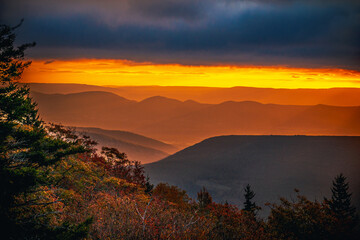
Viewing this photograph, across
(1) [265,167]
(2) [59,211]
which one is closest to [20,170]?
(2) [59,211]

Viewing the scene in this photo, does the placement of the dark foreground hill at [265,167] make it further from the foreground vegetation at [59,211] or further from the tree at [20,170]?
the tree at [20,170]

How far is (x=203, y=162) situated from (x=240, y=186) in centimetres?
2774

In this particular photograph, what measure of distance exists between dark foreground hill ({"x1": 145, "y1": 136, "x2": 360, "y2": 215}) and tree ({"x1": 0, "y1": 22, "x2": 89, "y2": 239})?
238ft

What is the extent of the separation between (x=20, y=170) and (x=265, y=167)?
10655 cm

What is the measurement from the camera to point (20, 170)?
43.4 feet

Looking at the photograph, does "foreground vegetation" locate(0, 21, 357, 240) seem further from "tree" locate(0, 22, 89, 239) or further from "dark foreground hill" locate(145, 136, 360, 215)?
"dark foreground hill" locate(145, 136, 360, 215)

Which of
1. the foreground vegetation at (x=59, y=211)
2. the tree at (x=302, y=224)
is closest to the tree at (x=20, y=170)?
the foreground vegetation at (x=59, y=211)

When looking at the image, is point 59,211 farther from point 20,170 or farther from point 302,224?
point 302,224

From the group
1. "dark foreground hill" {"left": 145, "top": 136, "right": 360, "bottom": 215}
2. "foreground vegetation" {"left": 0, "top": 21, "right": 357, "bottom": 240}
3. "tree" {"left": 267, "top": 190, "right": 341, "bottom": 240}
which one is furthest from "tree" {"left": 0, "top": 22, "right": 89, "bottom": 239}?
"dark foreground hill" {"left": 145, "top": 136, "right": 360, "bottom": 215}

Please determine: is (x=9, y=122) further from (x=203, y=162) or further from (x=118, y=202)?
(x=203, y=162)

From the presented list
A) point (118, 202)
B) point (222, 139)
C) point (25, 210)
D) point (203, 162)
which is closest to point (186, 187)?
point (203, 162)

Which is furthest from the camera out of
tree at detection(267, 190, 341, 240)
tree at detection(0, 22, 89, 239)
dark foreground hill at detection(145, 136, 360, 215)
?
dark foreground hill at detection(145, 136, 360, 215)

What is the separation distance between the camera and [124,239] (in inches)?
620

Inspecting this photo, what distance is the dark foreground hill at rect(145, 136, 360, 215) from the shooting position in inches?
3585
